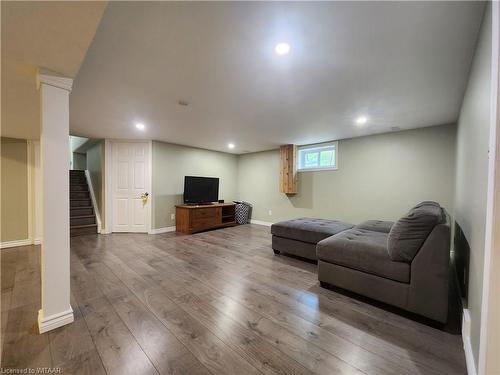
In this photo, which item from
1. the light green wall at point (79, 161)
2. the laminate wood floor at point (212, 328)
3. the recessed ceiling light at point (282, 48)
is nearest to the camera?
the laminate wood floor at point (212, 328)

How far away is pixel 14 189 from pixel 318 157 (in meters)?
6.39

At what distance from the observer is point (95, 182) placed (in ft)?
18.5

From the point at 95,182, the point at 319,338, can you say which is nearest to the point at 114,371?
the point at 319,338

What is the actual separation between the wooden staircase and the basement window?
5339 millimetres

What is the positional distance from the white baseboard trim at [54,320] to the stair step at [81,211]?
14.0 feet

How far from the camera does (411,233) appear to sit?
1.79 meters

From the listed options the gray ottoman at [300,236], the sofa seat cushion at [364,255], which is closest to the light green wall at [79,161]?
the gray ottoman at [300,236]

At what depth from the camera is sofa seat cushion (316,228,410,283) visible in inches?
73.5

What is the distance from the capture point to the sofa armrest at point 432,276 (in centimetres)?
167

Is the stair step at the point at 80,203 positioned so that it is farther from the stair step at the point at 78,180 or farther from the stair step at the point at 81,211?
the stair step at the point at 78,180

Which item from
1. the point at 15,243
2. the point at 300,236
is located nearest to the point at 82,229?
the point at 15,243

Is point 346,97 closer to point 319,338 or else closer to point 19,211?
point 319,338

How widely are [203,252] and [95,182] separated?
4196mm

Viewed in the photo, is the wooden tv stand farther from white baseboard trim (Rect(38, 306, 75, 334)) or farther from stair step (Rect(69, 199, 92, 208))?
white baseboard trim (Rect(38, 306, 75, 334))
